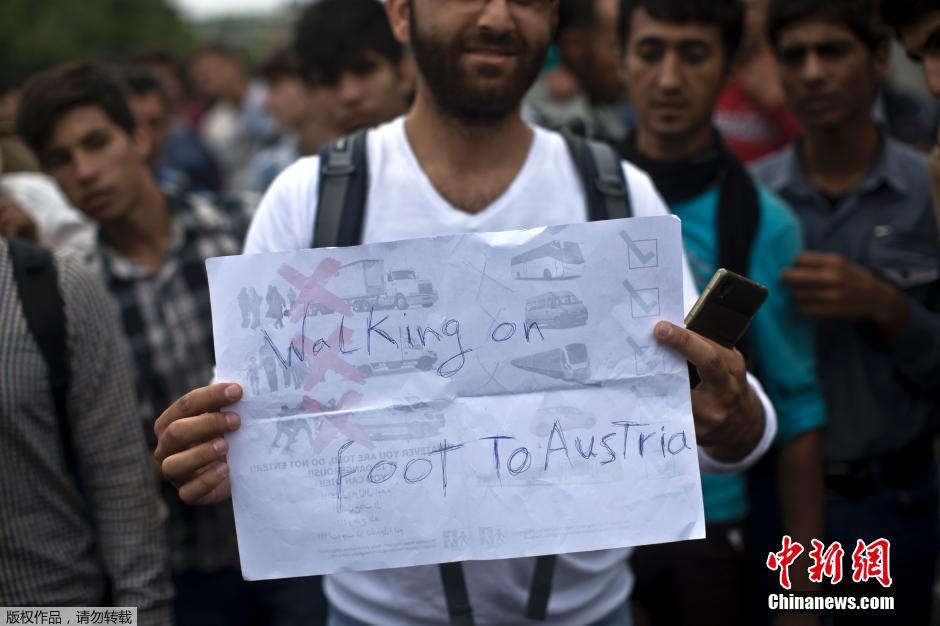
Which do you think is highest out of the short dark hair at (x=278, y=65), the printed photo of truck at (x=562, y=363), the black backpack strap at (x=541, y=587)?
the short dark hair at (x=278, y=65)

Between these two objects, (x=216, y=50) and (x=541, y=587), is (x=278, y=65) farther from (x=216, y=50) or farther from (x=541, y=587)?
(x=541, y=587)

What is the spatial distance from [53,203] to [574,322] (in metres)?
2.63

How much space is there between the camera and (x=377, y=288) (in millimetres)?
1886

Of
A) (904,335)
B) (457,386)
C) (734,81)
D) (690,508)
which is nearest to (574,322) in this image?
(457,386)

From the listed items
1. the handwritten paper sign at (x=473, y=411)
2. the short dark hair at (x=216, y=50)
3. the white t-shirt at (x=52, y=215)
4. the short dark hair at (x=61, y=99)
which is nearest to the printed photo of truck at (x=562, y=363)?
the handwritten paper sign at (x=473, y=411)

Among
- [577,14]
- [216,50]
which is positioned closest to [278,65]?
[216,50]

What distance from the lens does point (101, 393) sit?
99.0 inches

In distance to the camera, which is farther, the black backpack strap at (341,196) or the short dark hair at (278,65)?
the short dark hair at (278,65)

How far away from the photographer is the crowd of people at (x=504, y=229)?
7.25 feet

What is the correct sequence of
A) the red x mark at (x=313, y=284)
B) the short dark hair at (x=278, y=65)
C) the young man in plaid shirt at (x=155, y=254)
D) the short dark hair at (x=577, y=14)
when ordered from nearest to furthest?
the red x mark at (x=313, y=284)
the young man in plaid shirt at (x=155, y=254)
the short dark hair at (x=577, y=14)
the short dark hair at (x=278, y=65)

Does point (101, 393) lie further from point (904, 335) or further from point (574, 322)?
point (904, 335)

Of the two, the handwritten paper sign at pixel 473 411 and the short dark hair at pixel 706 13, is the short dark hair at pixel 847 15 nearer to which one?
the short dark hair at pixel 706 13

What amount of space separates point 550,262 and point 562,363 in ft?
0.63

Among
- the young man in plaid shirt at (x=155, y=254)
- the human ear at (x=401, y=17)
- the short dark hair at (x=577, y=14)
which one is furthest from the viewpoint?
the short dark hair at (x=577, y=14)
